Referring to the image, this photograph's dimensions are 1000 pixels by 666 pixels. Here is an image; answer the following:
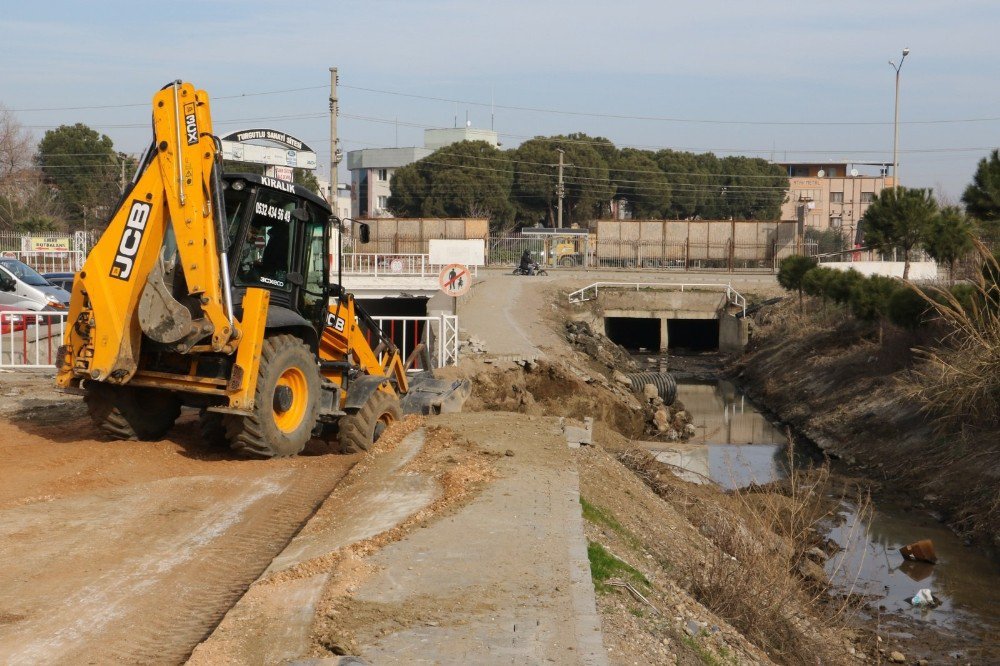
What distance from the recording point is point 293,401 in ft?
37.9

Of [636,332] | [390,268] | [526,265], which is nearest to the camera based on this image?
[390,268]

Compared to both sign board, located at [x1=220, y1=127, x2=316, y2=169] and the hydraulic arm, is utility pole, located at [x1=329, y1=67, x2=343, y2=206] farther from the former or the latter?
the hydraulic arm

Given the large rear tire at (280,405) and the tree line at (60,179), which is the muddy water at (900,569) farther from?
the tree line at (60,179)

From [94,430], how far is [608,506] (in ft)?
20.5

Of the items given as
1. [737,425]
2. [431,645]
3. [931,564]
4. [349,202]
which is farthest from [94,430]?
[349,202]

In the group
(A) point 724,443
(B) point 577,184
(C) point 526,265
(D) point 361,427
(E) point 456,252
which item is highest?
(B) point 577,184

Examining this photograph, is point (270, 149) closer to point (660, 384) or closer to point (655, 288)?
point (660, 384)

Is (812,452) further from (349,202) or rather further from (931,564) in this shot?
(349,202)

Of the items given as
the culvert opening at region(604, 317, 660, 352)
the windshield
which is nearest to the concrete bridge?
the culvert opening at region(604, 317, 660, 352)

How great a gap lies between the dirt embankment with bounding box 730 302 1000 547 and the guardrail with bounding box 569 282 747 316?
518 cm

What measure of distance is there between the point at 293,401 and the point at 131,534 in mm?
3288

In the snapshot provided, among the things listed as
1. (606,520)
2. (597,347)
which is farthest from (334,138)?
(606,520)

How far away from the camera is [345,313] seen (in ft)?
43.3

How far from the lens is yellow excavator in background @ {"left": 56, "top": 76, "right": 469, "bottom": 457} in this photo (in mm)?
10406
